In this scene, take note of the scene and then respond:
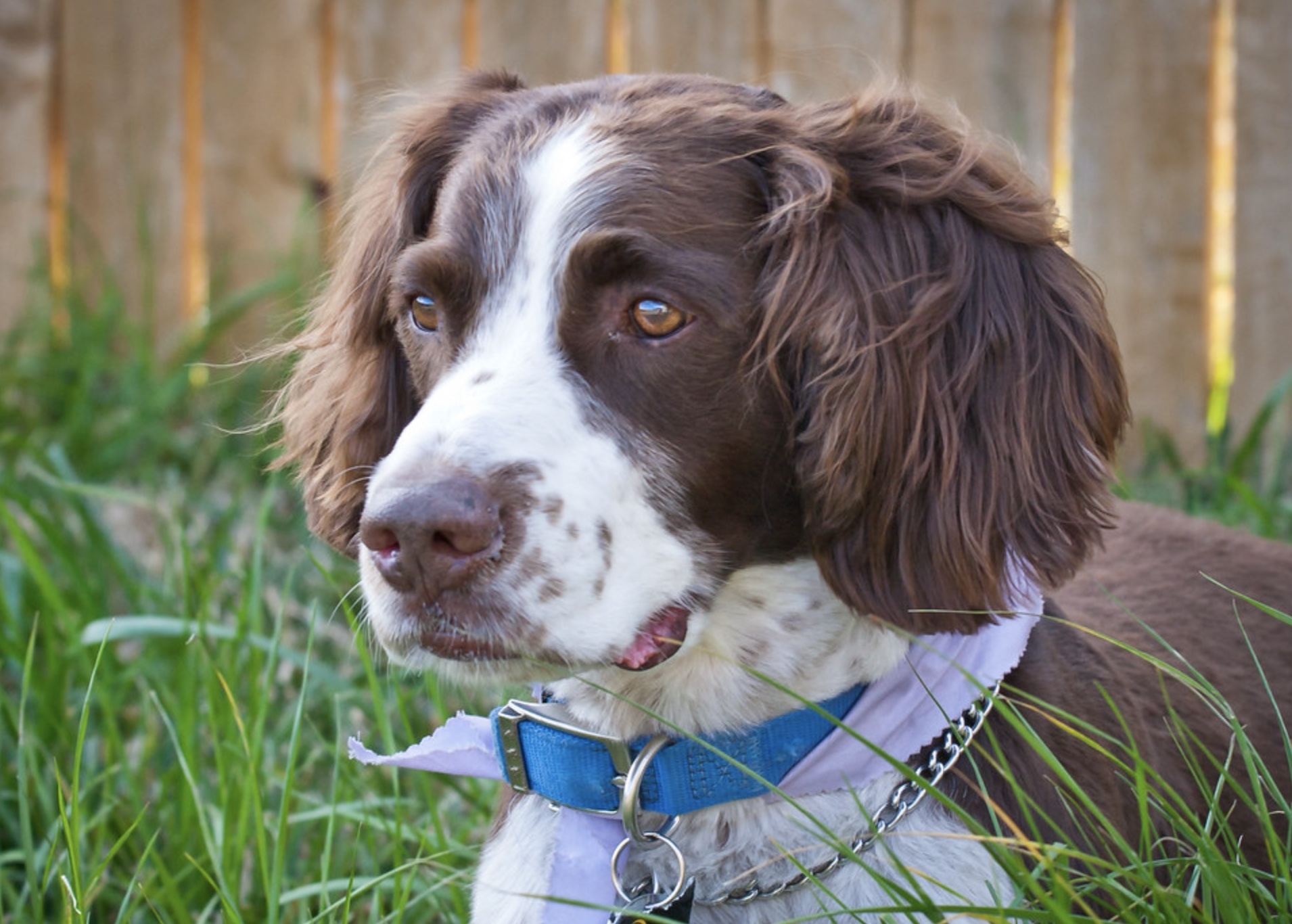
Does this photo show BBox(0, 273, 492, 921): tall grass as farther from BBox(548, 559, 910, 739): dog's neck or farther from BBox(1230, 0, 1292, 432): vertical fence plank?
BBox(1230, 0, 1292, 432): vertical fence plank

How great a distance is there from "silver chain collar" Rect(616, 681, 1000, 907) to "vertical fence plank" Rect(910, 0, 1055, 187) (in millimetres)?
3597

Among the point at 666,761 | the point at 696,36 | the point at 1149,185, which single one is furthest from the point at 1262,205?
the point at 666,761

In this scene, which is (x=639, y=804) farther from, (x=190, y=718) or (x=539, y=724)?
(x=190, y=718)

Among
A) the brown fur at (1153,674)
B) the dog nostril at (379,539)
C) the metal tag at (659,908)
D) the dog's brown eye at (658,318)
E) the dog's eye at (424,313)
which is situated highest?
the dog's brown eye at (658,318)

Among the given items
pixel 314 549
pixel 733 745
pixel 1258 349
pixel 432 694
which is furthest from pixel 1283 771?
pixel 1258 349

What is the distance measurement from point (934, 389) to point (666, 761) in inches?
25.7

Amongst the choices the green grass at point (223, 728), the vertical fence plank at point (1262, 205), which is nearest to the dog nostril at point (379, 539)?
the green grass at point (223, 728)

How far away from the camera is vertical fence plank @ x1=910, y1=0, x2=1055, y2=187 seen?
5215 mm

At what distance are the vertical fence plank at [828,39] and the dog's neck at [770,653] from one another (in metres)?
3.41

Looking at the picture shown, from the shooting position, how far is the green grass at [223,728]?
2061mm

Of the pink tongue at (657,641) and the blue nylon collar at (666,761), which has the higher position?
the pink tongue at (657,641)

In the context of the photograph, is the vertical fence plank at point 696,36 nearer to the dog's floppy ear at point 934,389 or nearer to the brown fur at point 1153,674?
the brown fur at point 1153,674

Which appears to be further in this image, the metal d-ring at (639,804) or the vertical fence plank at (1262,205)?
the vertical fence plank at (1262,205)

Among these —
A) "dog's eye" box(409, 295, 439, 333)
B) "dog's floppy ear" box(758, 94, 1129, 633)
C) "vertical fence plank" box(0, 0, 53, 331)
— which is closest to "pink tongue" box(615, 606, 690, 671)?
"dog's floppy ear" box(758, 94, 1129, 633)
